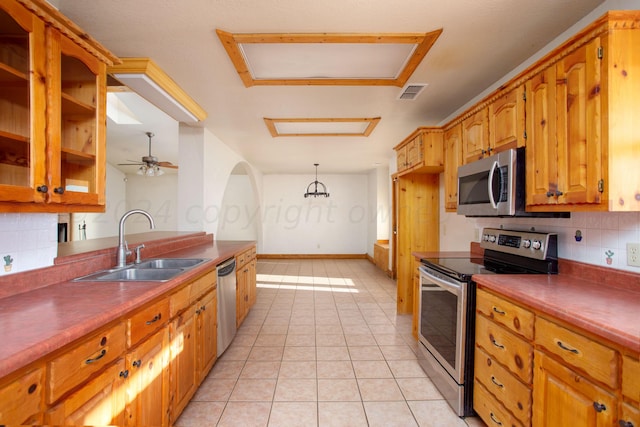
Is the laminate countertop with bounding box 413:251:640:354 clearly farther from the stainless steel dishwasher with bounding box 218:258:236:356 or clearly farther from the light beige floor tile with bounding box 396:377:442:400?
the stainless steel dishwasher with bounding box 218:258:236:356

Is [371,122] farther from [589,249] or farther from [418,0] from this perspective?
[589,249]

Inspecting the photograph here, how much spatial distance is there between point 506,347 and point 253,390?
5.74 ft

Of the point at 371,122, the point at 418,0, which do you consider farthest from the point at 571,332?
the point at 371,122

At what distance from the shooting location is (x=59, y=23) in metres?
1.40

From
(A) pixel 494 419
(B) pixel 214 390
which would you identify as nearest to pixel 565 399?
(A) pixel 494 419

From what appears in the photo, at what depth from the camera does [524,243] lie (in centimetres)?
210

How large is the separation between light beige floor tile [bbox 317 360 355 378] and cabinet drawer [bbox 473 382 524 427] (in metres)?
0.93

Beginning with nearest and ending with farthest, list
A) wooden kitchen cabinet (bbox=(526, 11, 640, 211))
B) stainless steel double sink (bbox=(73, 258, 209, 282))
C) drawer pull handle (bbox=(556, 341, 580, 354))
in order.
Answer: drawer pull handle (bbox=(556, 341, 580, 354)), wooden kitchen cabinet (bbox=(526, 11, 640, 211)), stainless steel double sink (bbox=(73, 258, 209, 282))

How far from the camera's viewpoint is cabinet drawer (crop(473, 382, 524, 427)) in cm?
160

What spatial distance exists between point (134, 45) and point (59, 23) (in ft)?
2.52

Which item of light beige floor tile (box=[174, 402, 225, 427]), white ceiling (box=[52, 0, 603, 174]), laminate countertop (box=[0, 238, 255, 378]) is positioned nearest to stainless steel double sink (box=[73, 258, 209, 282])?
laminate countertop (box=[0, 238, 255, 378])

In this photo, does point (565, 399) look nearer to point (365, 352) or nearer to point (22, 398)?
point (365, 352)

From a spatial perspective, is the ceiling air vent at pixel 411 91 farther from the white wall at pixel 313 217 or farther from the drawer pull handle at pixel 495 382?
the white wall at pixel 313 217

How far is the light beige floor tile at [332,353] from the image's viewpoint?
2.78 meters
